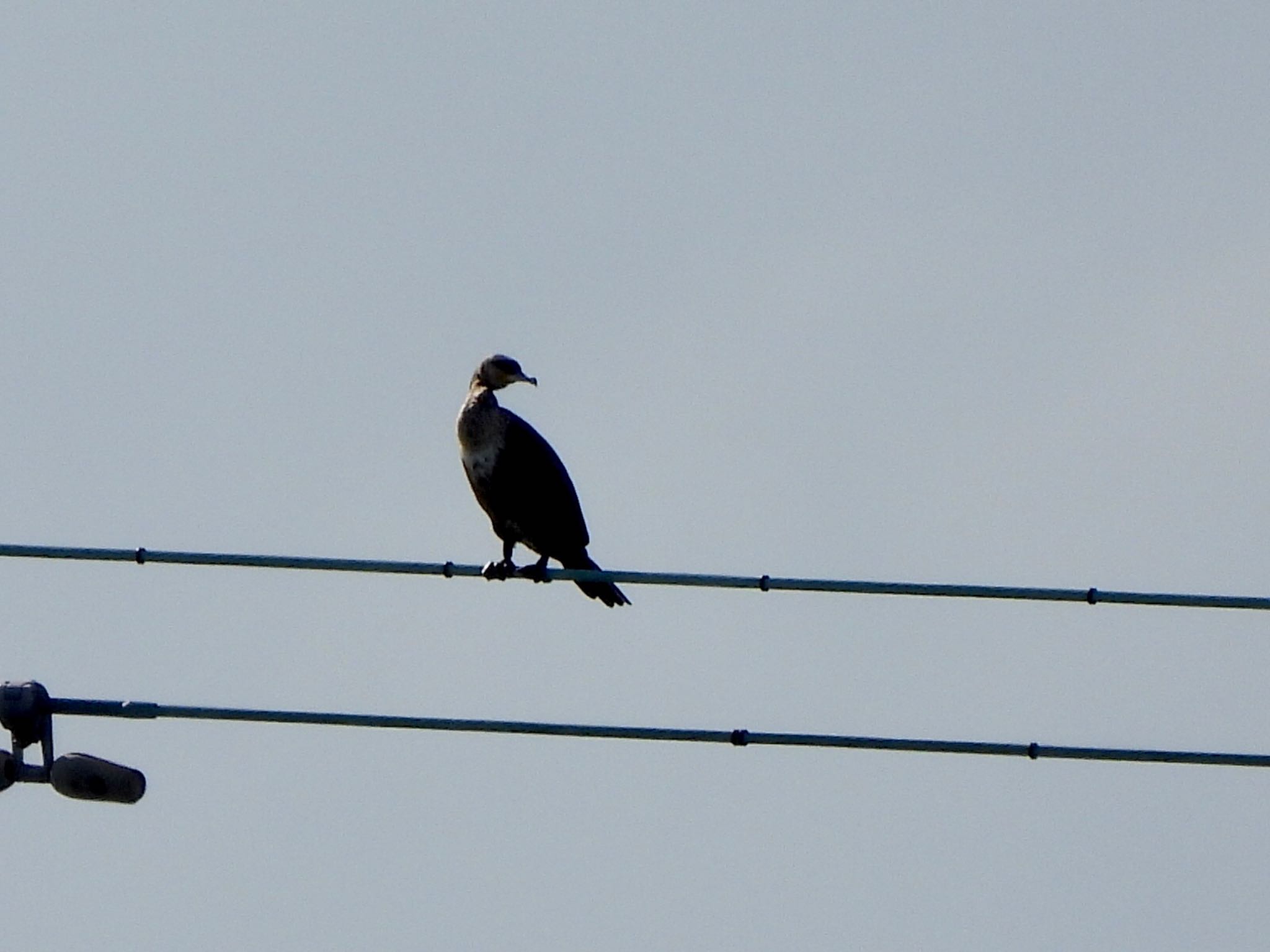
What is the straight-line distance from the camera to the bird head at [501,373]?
13961 mm

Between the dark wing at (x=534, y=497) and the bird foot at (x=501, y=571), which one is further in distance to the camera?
the dark wing at (x=534, y=497)

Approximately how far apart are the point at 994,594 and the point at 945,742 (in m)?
0.54

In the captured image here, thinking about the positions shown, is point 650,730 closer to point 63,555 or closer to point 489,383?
point 63,555

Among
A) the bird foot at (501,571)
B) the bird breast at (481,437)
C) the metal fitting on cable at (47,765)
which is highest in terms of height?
the bird breast at (481,437)

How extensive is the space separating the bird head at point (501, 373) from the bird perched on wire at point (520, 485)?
83mm

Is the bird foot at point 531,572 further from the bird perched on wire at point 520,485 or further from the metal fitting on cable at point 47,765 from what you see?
the metal fitting on cable at point 47,765

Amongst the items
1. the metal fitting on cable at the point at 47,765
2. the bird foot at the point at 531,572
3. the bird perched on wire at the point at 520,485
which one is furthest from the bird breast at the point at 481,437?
the metal fitting on cable at the point at 47,765

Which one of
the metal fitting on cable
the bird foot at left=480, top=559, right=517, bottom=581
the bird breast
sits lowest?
the metal fitting on cable

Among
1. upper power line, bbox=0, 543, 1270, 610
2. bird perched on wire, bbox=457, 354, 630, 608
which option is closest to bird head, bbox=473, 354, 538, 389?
bird perched on wire, bbox=457, 354, 630, 608

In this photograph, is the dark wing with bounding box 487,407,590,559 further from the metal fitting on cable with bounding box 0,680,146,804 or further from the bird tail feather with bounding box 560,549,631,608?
the metal fitting on cable with bounding box 0,680,146,804

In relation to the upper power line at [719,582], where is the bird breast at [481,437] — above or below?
above

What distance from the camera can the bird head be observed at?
14.0 m

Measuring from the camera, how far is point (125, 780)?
8891mm

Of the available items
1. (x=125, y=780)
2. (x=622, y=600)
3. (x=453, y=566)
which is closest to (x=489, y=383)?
(x=622, y=600)
